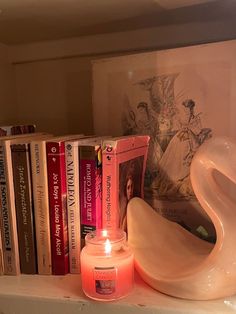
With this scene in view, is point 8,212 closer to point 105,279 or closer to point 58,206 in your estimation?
point 58,206

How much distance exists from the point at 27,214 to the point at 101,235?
0.39 ft

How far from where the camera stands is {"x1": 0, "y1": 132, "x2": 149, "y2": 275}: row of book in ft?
1.74

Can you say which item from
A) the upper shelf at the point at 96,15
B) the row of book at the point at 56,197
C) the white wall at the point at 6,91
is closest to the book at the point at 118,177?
the row of book at the point at 56,197

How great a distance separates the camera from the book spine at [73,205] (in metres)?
0.53

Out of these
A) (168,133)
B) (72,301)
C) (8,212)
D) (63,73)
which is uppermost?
(63,73)

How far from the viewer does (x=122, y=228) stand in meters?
0.57

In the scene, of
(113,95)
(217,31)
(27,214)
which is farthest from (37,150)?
(217,31)

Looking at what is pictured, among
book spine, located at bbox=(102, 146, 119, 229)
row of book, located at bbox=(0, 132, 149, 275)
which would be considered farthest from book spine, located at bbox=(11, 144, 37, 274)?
book spine, located at bbox=(102, 146, 119, 229)

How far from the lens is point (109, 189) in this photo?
53 centimetres

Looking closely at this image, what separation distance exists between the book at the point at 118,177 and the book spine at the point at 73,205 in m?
0.04

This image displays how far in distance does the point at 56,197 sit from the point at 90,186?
0.05m

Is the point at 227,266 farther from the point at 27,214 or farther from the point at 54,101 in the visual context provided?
the point at 54,101

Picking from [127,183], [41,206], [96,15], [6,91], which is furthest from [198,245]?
[6,91]

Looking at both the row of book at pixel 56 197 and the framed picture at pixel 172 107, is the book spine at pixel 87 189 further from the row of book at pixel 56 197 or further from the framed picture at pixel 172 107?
the framed picture at pixel 172 107
